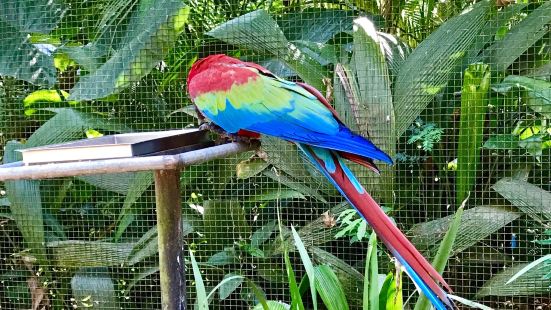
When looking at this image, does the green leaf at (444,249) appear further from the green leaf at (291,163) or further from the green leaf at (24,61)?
the green leaf at (24,61)

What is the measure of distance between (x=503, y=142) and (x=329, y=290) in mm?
589

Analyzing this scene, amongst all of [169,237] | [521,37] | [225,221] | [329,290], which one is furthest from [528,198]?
[169,237]

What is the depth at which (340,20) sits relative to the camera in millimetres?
1704

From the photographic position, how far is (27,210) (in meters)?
1.77

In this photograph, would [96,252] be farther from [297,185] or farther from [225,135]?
[225,135]

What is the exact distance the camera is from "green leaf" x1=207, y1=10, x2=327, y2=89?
1625 mm

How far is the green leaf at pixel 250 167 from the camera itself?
5.47 feet

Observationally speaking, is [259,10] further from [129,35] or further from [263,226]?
[263,226]

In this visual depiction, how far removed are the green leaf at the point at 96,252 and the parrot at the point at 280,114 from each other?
64 centimetres

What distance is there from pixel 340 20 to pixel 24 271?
48.3 inches

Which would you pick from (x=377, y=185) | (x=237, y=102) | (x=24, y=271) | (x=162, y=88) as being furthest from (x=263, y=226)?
(x=24, y=271)

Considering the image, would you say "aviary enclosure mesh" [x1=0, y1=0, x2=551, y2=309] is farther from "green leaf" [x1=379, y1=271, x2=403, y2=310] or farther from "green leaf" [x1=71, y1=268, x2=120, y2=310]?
"green leaf" [x1=379, y1=271, x2=403, y2=310]

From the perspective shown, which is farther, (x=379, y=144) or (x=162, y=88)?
(x=162, y=88)

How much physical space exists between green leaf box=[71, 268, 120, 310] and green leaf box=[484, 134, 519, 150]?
1132 millimetres
